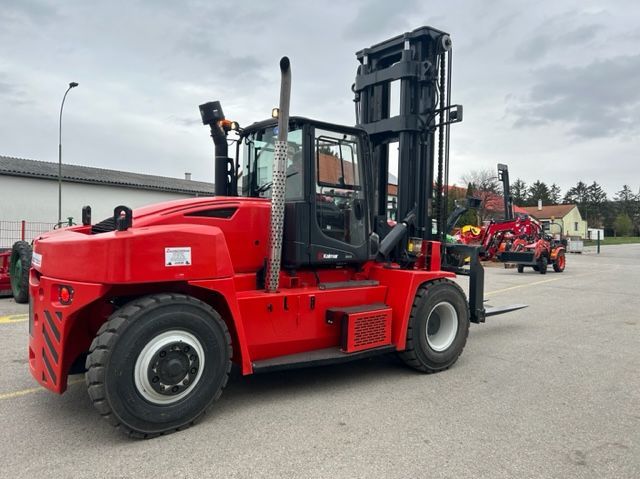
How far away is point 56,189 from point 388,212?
87.5ft

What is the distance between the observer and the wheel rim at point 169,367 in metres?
3.58

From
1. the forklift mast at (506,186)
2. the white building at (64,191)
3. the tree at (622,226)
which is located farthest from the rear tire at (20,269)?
the tree at (622,226)

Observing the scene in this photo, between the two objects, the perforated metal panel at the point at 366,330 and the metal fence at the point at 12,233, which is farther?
the metal fence at the point at 12,233

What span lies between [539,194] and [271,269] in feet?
372

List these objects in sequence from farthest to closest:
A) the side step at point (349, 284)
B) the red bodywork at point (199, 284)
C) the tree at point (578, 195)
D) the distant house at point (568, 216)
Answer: the tree at point (578, 195) < the distant house at point (568, 216) < the side step at point (349, 284) < the red bodywork at point (199, 284)

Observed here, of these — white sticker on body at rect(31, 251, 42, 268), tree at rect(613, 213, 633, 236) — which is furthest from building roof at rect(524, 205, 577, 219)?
white sticker on body at rect(31, 251, 42, 268)

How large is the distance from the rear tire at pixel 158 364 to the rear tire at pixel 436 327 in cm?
221

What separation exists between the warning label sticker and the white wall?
2690 cm

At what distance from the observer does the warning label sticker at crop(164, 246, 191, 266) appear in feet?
12.2

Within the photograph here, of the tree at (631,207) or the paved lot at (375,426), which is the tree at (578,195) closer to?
the tree at (631,207)

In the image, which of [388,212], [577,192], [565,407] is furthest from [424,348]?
[577,192]

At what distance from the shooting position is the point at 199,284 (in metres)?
3.86

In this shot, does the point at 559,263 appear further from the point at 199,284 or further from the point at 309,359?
the point at 199,284

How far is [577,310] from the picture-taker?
32.9ft
